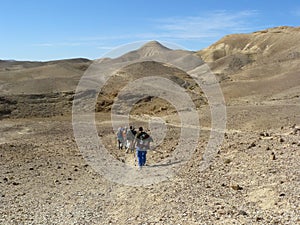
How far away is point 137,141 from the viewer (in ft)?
55.8

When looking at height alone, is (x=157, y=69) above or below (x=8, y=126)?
above

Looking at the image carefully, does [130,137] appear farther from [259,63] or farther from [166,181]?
[259,63]

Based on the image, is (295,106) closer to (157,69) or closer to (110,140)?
(110,140)

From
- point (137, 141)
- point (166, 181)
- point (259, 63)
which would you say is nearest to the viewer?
point (166, 181)

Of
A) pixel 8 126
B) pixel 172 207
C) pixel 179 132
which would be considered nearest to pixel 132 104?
pixel 8 126

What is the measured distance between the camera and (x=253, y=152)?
16297mm

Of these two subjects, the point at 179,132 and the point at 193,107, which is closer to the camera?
the point at 179,132

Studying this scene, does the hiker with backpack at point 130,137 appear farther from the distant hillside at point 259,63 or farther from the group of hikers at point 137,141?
the distant hillside at point 259,63

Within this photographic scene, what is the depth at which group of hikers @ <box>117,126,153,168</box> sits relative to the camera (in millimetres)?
16816

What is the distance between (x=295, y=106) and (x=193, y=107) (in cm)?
883

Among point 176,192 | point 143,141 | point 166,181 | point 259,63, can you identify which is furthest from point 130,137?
point 259,63

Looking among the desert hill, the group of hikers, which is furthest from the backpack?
the desert hill

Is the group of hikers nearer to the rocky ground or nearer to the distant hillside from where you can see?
the rocky ground

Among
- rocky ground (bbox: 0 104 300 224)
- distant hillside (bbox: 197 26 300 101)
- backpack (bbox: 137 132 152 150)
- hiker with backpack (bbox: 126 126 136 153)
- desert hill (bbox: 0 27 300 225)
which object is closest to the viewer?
rocky ground (bbox: 0 104 300 224)
